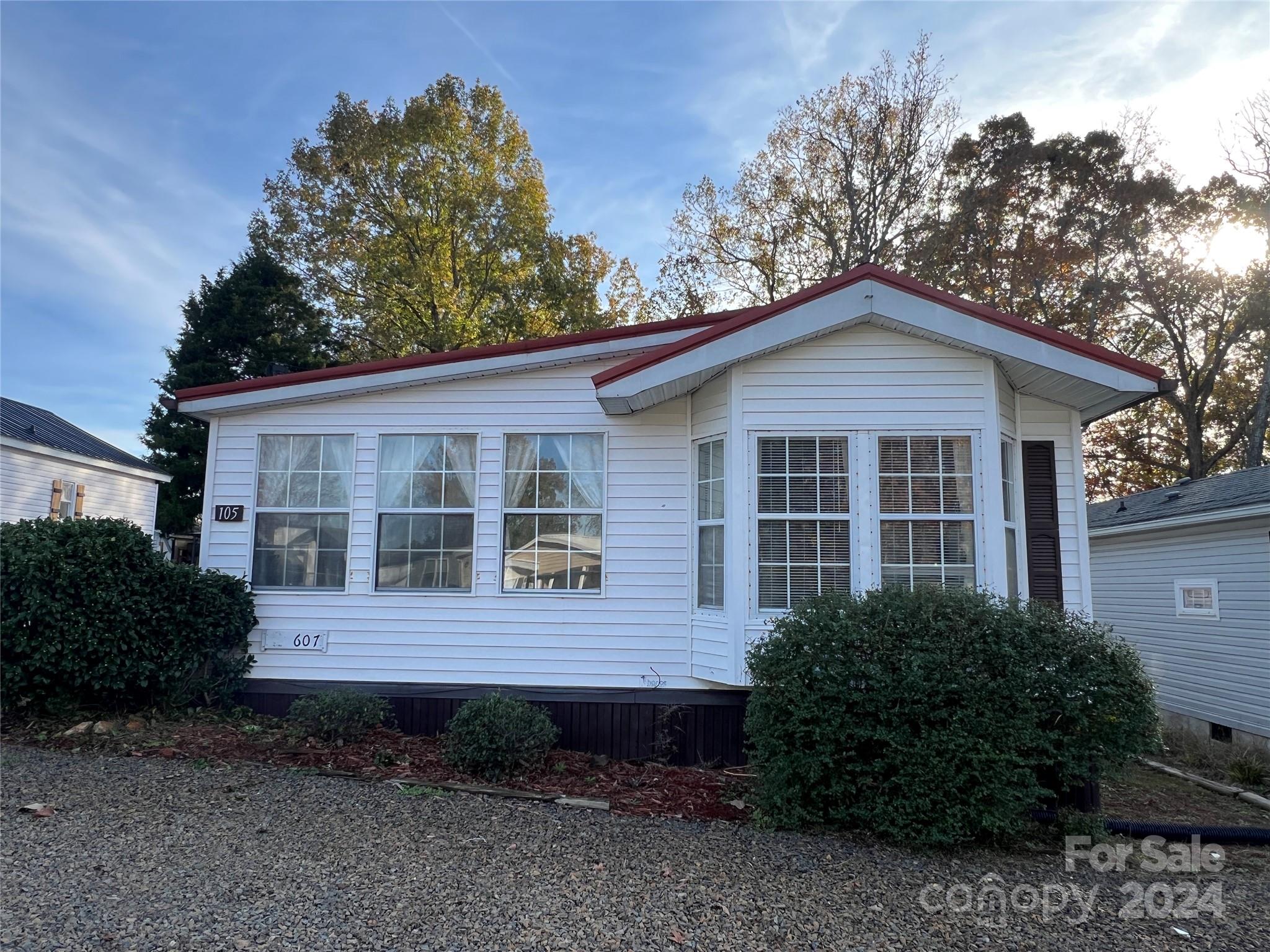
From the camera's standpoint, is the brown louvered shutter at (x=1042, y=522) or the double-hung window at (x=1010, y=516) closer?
the double-hung window at (x=1010, y=516)

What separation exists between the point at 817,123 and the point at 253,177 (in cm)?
1469

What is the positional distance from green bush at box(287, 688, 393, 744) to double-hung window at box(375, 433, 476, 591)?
1.03 m

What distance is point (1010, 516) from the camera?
613cm

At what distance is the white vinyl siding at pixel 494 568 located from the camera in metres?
6.55

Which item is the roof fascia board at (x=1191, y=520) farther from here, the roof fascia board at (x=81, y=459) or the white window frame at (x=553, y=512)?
the roof fascia board at (x=81, y=459)

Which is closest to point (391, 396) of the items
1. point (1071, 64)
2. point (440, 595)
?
point (440, 595)

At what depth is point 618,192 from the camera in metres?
16.2

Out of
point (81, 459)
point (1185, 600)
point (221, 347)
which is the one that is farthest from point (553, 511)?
point (221, 347)

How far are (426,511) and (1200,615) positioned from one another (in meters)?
9.59

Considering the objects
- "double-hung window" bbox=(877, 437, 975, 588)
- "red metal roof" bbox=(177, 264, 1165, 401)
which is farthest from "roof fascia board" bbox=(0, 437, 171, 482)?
"double-hung window" bbox=(877, 437, 975, 588)

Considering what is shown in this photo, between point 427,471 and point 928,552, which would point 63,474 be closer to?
point 427,471

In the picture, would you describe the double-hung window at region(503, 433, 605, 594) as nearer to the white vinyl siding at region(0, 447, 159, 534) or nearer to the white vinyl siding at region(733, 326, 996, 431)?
the white vinyl siding at region(733, 326, 996, 431)

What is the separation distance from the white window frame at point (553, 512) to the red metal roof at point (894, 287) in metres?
0.86

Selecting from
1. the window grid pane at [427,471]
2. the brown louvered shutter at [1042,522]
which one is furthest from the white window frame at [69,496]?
the brown louvered shutter at [1042,522]
